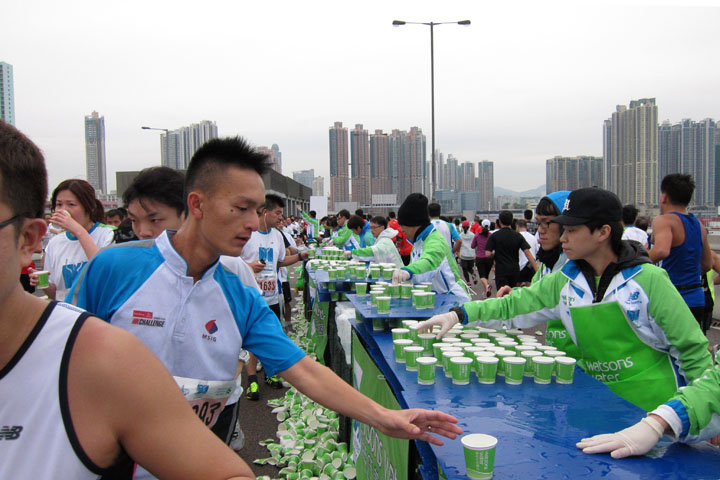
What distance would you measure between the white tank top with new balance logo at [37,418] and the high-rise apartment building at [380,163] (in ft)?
189

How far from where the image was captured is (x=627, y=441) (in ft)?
5.72

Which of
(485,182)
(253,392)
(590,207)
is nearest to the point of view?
(590,207)

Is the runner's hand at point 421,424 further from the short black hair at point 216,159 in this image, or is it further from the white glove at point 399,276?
the white glove at point 399,276

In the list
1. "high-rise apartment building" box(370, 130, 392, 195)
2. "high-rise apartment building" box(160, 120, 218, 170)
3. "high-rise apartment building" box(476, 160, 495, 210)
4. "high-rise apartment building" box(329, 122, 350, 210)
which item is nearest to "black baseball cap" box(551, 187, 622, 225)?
"high-rise apartment building" box(160, 120, 218, 170)

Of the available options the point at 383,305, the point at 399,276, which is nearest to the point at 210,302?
the point at 383,305

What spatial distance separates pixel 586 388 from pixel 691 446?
0.52 m

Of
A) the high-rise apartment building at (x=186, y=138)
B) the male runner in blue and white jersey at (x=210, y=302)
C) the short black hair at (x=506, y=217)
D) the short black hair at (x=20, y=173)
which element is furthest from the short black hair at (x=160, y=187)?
the high-rise apartment building at (x=186, y=138)

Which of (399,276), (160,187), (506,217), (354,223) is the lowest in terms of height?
(399,276)

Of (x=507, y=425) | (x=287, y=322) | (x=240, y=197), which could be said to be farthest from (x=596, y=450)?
(x=287, y=322)

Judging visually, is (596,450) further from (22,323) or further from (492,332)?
(22,323)

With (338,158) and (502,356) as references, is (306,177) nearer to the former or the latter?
(338,158)

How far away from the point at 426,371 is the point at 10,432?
1.83 m

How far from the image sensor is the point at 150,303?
6.27 ft

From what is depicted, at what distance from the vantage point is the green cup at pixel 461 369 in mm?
2395
